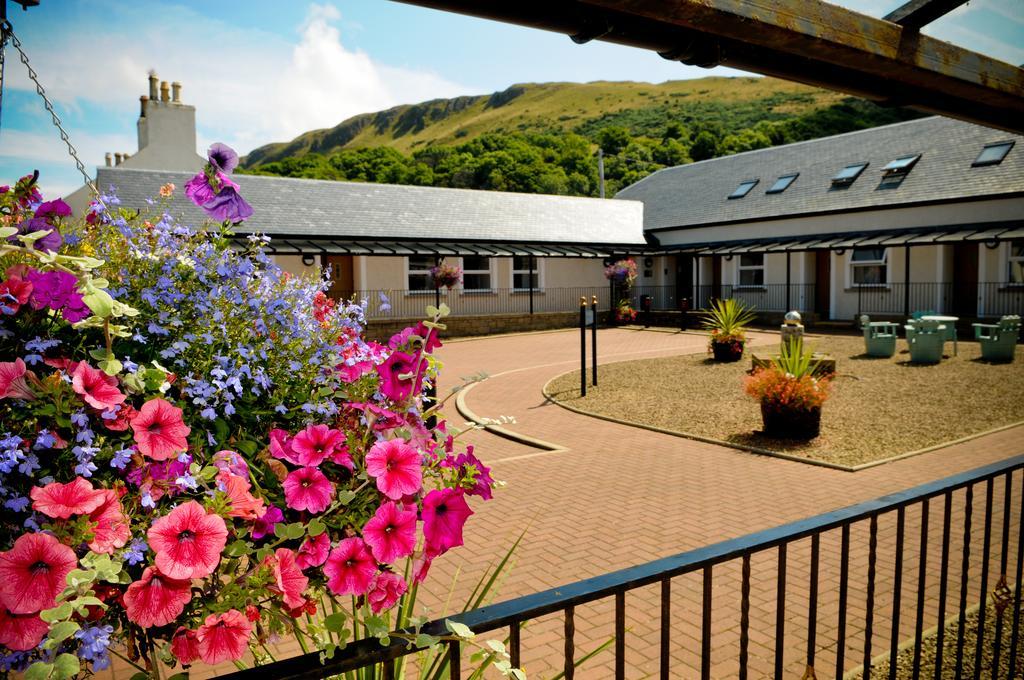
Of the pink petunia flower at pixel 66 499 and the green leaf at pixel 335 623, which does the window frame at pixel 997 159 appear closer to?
the green leaf at pixel 335 623

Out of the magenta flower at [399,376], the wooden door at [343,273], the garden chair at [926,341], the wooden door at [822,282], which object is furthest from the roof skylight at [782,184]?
the magenta flower at [399,376]

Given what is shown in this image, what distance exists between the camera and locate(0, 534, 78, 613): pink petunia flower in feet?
3.59

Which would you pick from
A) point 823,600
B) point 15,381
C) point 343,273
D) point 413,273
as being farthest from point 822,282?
point 15,381

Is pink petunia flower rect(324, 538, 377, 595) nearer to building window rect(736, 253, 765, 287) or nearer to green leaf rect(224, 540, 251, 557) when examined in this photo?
green leaf rect(224, 540, 251, 557)

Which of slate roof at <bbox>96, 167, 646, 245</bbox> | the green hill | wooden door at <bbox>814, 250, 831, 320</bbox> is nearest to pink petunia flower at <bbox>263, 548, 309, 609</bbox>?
the green hill

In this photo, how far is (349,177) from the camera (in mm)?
66125

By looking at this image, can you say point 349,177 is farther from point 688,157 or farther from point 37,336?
point 37,336

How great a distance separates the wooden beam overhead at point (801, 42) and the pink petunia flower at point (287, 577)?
1.70m

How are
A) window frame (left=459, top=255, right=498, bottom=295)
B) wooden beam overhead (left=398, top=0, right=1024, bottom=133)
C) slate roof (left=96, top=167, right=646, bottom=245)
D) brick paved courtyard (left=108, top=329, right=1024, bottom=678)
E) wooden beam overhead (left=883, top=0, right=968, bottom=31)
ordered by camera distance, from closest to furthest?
wooden beam overhead (left=398, top=0, right=1024, bottom=133), wooden beam overhead (left=883, top=0, right=968, bottom=31), brick paved courtyard (left=108, top=329, right=1024, bottom=678), slate roof (left=96, top=167, right=646, bottom=245), window frame (left=459, top=255, right=498, bottom=295)

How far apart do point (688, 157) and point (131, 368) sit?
70.4 meters

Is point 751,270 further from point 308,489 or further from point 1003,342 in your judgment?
point 308,489

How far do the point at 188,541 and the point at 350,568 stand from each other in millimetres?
354

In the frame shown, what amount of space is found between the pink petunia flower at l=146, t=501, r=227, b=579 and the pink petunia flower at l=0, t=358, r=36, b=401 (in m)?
0.34

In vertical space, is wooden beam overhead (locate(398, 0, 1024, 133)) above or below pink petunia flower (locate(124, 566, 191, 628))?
above
